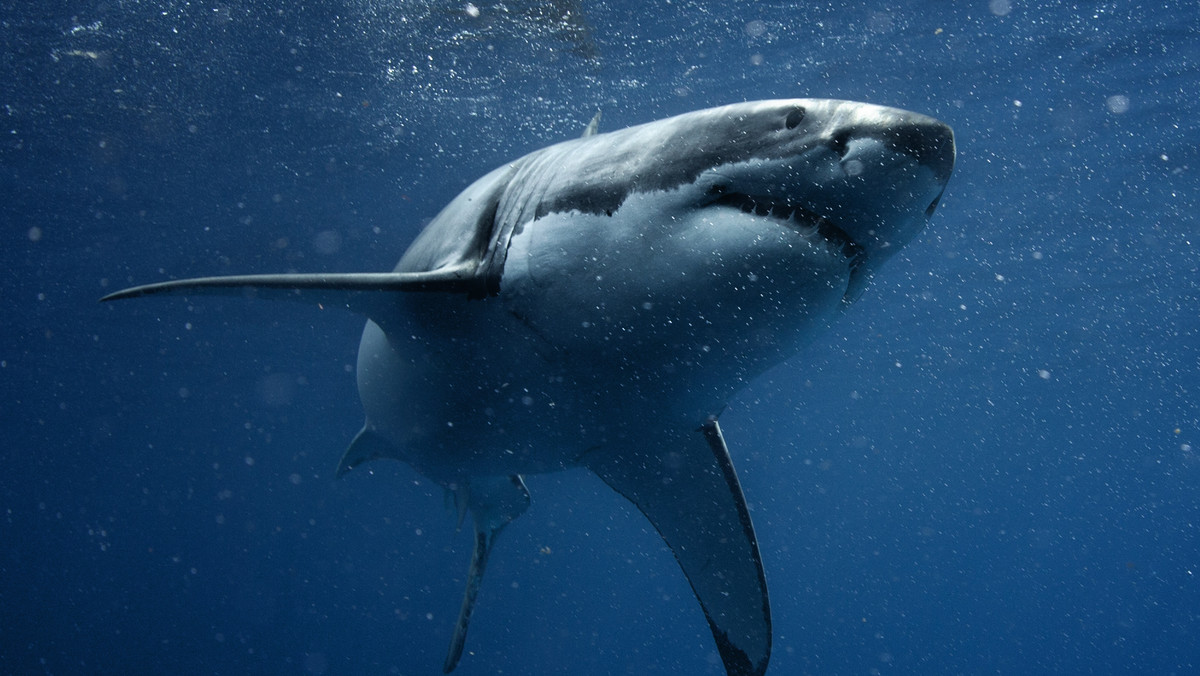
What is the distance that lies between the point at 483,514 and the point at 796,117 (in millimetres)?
5263

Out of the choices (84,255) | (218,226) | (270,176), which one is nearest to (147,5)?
(270,176)

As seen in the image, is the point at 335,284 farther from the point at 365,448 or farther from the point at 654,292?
the point at 365,448

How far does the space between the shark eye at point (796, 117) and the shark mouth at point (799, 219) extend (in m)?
0.25

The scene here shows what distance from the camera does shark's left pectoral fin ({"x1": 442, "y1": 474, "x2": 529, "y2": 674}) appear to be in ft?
19.5

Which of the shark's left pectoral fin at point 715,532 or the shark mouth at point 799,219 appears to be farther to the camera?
the shark's left pectoral fin at point 715,532

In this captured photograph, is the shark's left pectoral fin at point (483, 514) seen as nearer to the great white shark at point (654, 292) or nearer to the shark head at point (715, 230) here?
the great white shark at point (654, 292)

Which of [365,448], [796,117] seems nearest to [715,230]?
[796,117]

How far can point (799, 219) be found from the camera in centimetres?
220

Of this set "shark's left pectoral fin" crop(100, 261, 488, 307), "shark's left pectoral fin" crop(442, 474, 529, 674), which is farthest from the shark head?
"shark's left pectoral fin" crop(442, 474, 529, 674)

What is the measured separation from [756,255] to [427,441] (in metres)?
3.04

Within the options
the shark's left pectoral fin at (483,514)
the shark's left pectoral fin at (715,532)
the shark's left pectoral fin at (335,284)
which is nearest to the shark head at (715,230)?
the shark's left pectoral fin at (335,284)

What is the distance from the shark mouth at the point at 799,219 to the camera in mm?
2189

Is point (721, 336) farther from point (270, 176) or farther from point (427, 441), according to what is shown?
point (270, 176)

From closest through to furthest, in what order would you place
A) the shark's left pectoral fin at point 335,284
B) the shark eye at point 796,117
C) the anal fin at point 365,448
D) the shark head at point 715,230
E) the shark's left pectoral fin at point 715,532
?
the shark head at point 715,230, the shark eye at point 796,117, the shark's left pectoral fin at point 335,284, the shark's left pectoral fin at point 715,532, the anal fin at point 365,448
